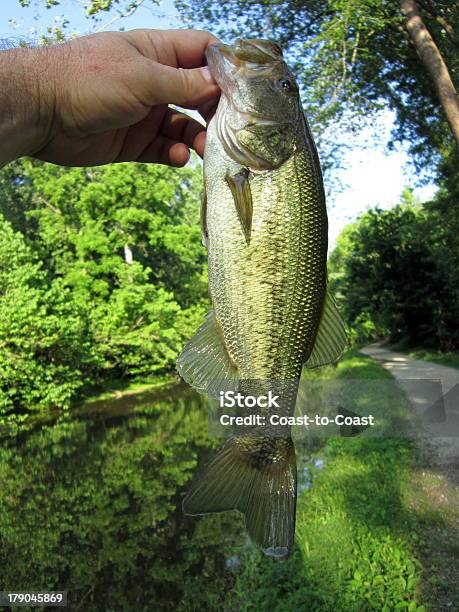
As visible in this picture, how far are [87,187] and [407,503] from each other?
81.4 ft

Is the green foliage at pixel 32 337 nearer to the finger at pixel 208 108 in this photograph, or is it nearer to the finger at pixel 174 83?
the finger at pixel 208 108

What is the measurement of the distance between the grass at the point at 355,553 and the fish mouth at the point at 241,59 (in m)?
5.44

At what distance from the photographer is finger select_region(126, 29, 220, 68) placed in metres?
2.72

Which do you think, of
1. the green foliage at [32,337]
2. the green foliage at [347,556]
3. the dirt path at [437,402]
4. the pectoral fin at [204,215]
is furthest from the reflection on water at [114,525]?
the pectoral fin at [204,215]

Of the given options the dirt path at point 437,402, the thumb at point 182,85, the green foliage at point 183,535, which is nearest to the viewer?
the thumb at point 182,85

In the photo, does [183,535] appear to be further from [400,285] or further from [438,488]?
[400,285]

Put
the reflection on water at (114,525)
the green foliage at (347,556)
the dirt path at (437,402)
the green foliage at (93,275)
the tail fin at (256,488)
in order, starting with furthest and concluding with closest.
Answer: the green foliage at (93,275) → the dirt path at (437,402) → the reflection on water at (114,525) → the green foliage at (347,556) → the tail fin at (256,488)

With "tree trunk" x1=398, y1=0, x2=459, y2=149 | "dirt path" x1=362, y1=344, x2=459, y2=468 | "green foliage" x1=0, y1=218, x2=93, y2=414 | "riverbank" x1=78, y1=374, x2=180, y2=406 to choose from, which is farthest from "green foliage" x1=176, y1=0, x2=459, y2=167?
"riverbank" x1=78, y1=374, x2=180, y2=406

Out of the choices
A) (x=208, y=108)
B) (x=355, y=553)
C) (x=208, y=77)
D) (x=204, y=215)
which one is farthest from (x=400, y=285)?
(x=204, y=215)

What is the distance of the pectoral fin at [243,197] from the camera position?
2062 millimetres

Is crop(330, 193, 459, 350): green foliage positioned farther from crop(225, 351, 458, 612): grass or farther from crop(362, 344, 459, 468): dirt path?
crop(225, 351, 458, 612): grass

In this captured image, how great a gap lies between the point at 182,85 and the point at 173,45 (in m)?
0.44

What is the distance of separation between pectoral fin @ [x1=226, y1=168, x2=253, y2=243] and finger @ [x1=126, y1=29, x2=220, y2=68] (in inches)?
42.5

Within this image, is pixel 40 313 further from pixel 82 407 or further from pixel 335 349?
pixel 335 349
